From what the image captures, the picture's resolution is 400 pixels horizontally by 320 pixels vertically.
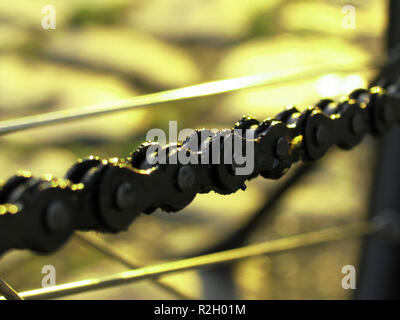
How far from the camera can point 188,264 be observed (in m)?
0.83

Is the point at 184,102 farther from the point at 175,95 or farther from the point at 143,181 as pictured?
the point at 143,181

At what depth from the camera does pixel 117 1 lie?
2.02 m

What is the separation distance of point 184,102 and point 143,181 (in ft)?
5.06

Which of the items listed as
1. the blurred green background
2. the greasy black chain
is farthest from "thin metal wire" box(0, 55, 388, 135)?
the blurred green background

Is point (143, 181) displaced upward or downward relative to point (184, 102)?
downward

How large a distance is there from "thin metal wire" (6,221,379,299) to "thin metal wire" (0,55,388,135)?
164mm

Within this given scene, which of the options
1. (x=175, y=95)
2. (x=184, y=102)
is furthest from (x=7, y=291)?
(x=184, y=102)

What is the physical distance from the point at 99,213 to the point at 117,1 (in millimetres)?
1714

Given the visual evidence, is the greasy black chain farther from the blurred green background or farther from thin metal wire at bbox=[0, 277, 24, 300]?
the blurred green background

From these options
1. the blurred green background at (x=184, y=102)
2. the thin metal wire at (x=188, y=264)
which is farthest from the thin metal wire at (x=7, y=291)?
the blurred green background at (x=184, y=102)

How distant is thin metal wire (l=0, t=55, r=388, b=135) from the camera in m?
0.63

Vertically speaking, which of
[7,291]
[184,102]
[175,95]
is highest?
[184,102]
